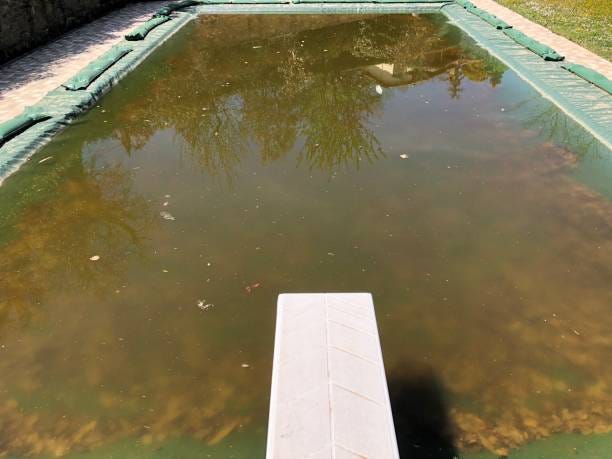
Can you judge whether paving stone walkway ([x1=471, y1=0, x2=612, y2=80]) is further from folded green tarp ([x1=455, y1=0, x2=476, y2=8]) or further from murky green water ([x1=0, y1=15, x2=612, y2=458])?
murky green water ([x1=0, y1=15, x2=612, y2=458])

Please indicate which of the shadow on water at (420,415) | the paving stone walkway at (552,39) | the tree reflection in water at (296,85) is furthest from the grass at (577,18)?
the shadow on water at (420,415)

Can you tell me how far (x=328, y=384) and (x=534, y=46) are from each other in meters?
10.8

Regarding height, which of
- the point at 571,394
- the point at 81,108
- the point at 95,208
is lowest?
the point at 571,394

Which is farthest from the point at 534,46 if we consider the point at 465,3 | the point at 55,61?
the point at 55,61

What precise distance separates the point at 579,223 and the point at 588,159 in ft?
5.80

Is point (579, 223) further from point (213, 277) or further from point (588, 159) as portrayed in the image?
point (213, 277)

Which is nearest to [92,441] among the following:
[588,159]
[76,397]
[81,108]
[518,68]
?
[76,397]

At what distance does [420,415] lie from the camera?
3.25 m

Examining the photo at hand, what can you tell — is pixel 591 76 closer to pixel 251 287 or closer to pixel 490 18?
pixel 490 18

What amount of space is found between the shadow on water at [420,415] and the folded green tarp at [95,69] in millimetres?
7920

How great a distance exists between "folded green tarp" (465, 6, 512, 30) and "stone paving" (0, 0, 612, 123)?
608 millimetres

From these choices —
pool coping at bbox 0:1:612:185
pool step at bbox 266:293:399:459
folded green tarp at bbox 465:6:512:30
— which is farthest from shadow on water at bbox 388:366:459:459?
folded green tarp at bbox 465:6:512:30

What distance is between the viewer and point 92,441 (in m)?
3.14

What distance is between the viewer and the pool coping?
673 centimetres
